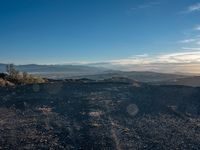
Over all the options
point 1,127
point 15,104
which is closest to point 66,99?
point 15,104

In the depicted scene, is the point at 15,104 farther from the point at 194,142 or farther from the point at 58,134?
the point at 194,142

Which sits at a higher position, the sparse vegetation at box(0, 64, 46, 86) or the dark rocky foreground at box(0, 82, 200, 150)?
the sparse vegetation at box(0, 64, 46, 86)

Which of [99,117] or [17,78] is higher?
[17,78]

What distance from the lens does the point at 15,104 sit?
25.4m

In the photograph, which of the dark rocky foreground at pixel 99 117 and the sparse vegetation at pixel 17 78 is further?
the sparse vegetation at pixel 17 78

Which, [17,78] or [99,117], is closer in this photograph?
[99,117]

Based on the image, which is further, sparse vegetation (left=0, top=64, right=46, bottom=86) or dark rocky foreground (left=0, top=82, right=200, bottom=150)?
sparse vegetation (left=0, top=64, right=46, bottom=86)

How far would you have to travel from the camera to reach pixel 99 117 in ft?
71.7

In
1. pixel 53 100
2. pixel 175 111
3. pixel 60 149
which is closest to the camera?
pixel 60 149

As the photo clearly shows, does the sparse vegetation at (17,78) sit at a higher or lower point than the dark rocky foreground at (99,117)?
higher

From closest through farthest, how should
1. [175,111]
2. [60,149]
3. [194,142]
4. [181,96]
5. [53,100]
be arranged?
1. [60,149]
2. [194,142]
3. [175,111]
4. [53,100]
5. [181,96]

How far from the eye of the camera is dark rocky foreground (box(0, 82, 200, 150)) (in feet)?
56.0

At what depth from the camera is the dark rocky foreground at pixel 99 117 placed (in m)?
17.1

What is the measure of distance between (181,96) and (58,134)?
46.2 feet
